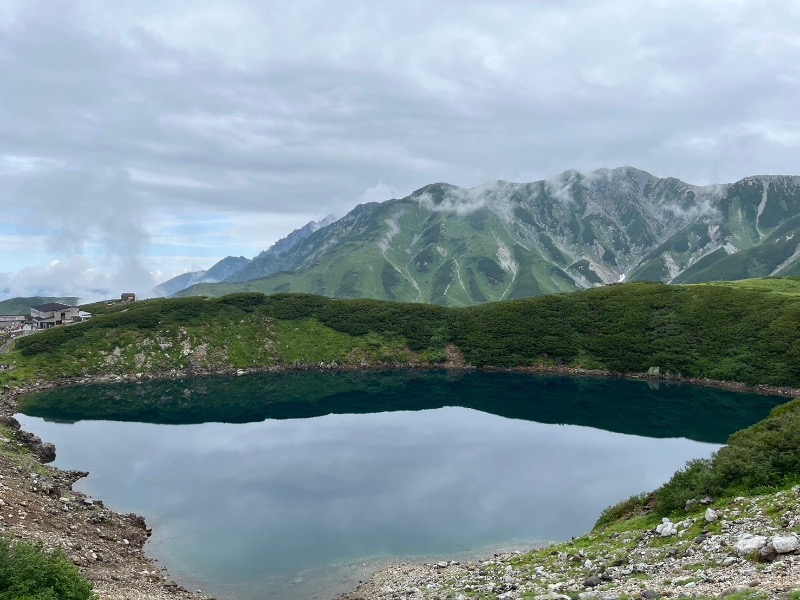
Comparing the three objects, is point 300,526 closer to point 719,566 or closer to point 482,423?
point 719,566

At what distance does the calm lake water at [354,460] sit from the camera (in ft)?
123

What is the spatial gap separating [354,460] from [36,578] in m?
Answer: 43.4

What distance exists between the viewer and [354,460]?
196ft

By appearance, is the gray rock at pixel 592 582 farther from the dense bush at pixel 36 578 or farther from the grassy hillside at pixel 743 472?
the dense bush at pixel 36 578

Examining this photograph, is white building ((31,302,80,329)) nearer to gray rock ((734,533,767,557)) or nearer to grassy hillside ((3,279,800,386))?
grassy hillside ((3,279,800,386))

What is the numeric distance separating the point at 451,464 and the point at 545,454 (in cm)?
1154

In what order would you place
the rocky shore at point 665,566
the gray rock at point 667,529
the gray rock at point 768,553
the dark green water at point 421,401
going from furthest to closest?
the dark green water at point 421,401 < the gray rock at point 667,529 < the gray rock at point 768,553 < the rocky shore at point 665,566

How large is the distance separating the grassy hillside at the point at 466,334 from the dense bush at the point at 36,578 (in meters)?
97.4

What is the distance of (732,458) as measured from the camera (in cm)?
2677

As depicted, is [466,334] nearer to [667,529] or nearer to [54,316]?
[667,529]

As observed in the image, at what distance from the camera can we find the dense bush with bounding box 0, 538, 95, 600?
56.2ft

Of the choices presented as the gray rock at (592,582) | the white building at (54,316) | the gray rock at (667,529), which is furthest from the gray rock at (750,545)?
the white building at (54,316)

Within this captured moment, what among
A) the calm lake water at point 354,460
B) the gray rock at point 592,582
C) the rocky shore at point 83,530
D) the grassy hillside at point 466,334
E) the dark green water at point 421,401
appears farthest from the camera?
the grassy hillside at point 466,334

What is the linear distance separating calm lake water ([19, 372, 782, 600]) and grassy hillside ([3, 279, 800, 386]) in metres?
10.1
